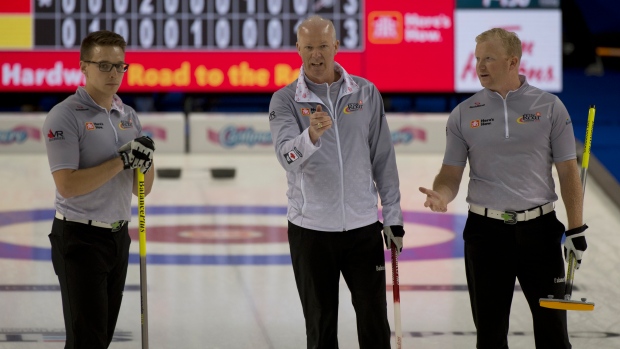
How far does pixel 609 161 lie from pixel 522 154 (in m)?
9.93

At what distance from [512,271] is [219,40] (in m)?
10.9

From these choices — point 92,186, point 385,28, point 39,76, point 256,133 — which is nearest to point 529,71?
point 385,28

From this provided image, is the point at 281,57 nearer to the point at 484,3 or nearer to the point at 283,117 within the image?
the point at 484,3

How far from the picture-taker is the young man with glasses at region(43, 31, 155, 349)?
15.2 ft

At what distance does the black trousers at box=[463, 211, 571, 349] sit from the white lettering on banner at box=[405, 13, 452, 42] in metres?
10.7

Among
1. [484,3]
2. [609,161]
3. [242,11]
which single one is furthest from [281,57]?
[609,161]

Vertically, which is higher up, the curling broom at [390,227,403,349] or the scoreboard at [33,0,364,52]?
the scoreboard at [33,0,364,52]

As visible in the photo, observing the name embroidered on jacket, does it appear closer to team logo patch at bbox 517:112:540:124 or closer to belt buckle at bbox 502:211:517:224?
team logo patch at bbox 517:112:540:124

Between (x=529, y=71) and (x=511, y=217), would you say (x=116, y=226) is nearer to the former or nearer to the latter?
(x=511, y=217)

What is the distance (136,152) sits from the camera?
4.64 m

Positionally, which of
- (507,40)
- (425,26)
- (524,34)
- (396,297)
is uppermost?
(425,26)

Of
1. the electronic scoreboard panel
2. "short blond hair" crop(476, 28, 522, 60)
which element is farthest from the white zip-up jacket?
the electronic scoreboard panel

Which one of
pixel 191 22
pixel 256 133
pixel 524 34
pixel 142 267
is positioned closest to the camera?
pixel 142 267

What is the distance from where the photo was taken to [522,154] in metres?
4.83
